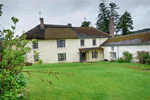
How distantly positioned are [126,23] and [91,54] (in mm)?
27203

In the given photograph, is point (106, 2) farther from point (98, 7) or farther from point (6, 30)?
point (6, 30)

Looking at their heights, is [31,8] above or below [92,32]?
below

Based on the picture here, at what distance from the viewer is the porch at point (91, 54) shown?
81.4ft

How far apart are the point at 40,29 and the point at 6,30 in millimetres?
22689

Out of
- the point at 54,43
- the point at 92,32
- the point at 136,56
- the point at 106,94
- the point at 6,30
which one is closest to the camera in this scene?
the point at 6,30

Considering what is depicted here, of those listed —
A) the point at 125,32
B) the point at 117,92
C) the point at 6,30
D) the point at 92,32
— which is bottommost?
the point at 117,92

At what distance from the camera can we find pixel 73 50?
80.4 ft

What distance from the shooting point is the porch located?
24812 millimetres

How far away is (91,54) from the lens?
25.5 m

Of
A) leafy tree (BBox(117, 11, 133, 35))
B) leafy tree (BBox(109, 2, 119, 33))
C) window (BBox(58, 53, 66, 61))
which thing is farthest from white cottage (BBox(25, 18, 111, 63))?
leafy tree (BBox(109, 2, 119, 33))

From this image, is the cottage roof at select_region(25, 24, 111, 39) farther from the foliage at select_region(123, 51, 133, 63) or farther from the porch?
the foliage at select_region(123, 51, 133, 63)

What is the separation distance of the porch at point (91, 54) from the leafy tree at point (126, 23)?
23.5 metres

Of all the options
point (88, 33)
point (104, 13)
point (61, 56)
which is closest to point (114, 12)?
point (104, 13)

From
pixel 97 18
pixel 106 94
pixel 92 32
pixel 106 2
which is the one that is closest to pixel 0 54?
pixel 106 94
